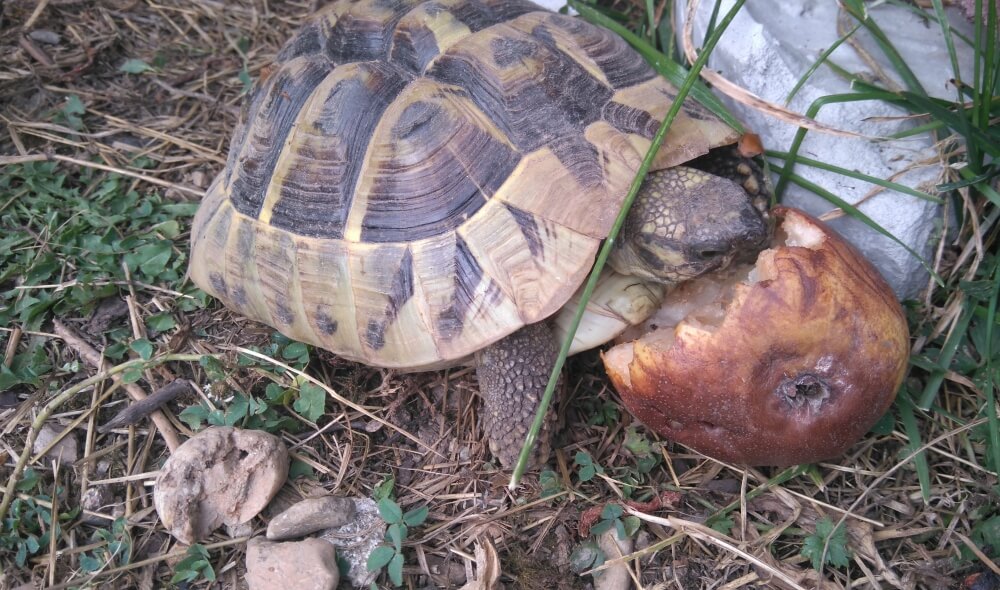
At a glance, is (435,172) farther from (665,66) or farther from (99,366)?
(99,366)

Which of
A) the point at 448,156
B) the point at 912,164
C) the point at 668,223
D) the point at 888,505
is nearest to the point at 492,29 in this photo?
the point at 448,156

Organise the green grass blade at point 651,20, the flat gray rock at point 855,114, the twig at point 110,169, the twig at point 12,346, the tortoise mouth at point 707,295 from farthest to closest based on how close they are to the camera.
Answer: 1. the twig at point 110,169
2. the green grass blade at point 651,20
3. the twig at point 12,346
4. the flat gray rock at point 855,114
5. the tortoise mouth at point 707,295

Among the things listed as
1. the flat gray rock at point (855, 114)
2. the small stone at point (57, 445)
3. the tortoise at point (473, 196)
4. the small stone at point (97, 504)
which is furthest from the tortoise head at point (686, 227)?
the small stone at point (57, 445)

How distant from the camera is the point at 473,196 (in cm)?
221

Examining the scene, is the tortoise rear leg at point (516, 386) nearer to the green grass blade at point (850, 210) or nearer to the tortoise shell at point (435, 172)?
the tortoise shell at point (435, 172)

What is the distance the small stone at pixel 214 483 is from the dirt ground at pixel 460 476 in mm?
88

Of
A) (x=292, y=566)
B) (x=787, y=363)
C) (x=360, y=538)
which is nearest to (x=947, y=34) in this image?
(x=787, y=363)

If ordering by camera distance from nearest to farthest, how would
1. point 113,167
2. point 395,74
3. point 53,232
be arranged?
1. point 395,74
2. point 53,232
3. point 113,167

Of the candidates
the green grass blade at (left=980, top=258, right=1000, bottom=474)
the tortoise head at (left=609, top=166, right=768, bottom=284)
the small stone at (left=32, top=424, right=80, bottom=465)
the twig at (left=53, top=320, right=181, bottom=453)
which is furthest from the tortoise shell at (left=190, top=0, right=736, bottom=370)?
the green grass blade at (left=980, top=258, right=1000, bottom=474)

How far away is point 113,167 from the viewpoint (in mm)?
3219

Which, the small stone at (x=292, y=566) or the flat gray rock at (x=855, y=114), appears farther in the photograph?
the flat gray rock at (x=855, y=114)

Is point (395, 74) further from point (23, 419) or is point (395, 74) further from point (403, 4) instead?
point (23, 419)

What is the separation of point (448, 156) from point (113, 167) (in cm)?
184

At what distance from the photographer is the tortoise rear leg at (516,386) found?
2332mm
